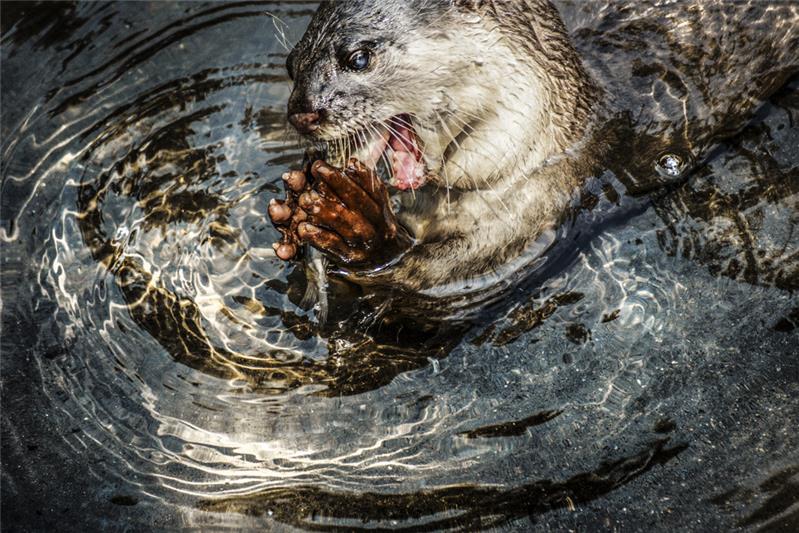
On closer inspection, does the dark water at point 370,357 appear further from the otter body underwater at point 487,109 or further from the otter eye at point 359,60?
the otter eye at point 359,60

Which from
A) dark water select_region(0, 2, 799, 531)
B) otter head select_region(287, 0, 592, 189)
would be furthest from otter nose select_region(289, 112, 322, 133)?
dark water select_region(0, 2, 799, 531)

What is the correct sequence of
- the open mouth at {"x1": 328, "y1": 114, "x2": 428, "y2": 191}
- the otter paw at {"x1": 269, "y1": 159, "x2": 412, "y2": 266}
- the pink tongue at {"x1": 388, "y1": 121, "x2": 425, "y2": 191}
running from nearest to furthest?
the otter paw at {"x1": 269, "y1": 159, "x2": 412, "y2": 266} < the open mouth at {"x1": 328, "y1": 114, "x2": 428, "y2": 191} < the pink tongue at {"x1": 388, "y1": 121, "x2": 425, "y2": 191}

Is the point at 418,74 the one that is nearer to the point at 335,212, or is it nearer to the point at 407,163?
the point at 407,163

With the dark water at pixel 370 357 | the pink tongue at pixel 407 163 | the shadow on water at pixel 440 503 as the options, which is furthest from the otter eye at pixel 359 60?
the shadow on water at pixel 440 503

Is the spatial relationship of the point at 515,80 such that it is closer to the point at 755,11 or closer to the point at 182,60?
the point at 755,11

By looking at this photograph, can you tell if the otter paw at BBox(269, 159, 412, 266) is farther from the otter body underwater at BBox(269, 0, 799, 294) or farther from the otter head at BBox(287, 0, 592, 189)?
the otter head at BBox(287, 0, 592, 189)

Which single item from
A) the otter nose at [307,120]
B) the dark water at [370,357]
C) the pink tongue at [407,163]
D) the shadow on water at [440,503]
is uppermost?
the otter nose at [307,120]

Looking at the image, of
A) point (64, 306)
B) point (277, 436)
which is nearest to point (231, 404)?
point (277, 436)

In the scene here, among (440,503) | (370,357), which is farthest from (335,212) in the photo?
(440,503)
